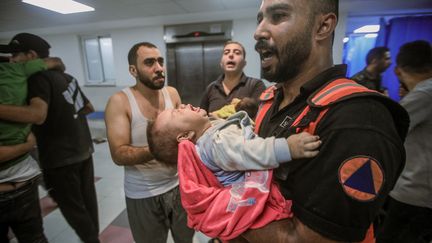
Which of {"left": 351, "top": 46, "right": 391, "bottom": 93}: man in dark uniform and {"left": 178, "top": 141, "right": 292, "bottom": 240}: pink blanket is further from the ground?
{"left": 351, "top": 46, "right": 391, "bottom": 93}: man in dark uniform

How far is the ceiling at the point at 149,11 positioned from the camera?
395cm

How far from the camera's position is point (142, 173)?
1576mm

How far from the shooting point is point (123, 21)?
519 centimetres

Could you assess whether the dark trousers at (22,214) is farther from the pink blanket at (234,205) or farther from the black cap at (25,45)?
the pink blanket at (234,205)

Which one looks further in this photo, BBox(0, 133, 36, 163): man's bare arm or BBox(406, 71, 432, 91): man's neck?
BBox(406, 71, 432, 91): man's neck

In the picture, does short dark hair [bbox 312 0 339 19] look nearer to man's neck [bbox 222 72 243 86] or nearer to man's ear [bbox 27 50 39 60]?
man's neck [bbox 222 72 243 86]

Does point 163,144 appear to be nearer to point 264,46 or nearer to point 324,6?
point 264,46

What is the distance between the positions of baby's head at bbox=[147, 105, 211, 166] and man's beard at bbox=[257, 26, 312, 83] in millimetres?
525

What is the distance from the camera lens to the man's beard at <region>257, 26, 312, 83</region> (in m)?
0.82

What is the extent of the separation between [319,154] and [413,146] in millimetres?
1532

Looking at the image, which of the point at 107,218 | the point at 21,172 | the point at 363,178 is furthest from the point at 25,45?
the point at 363,178

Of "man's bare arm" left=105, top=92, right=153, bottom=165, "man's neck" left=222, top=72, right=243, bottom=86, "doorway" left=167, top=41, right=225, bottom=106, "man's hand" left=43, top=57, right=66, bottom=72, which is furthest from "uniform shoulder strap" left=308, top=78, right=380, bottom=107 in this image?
"doorway" left=167, top=41, right=225, bottom=106

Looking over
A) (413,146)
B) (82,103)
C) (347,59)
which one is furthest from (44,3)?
(347,59)

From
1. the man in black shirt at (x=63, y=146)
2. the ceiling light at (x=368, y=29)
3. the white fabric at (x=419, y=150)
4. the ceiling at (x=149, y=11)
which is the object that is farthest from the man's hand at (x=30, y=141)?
the ceiling light at (x=368, y=29)
